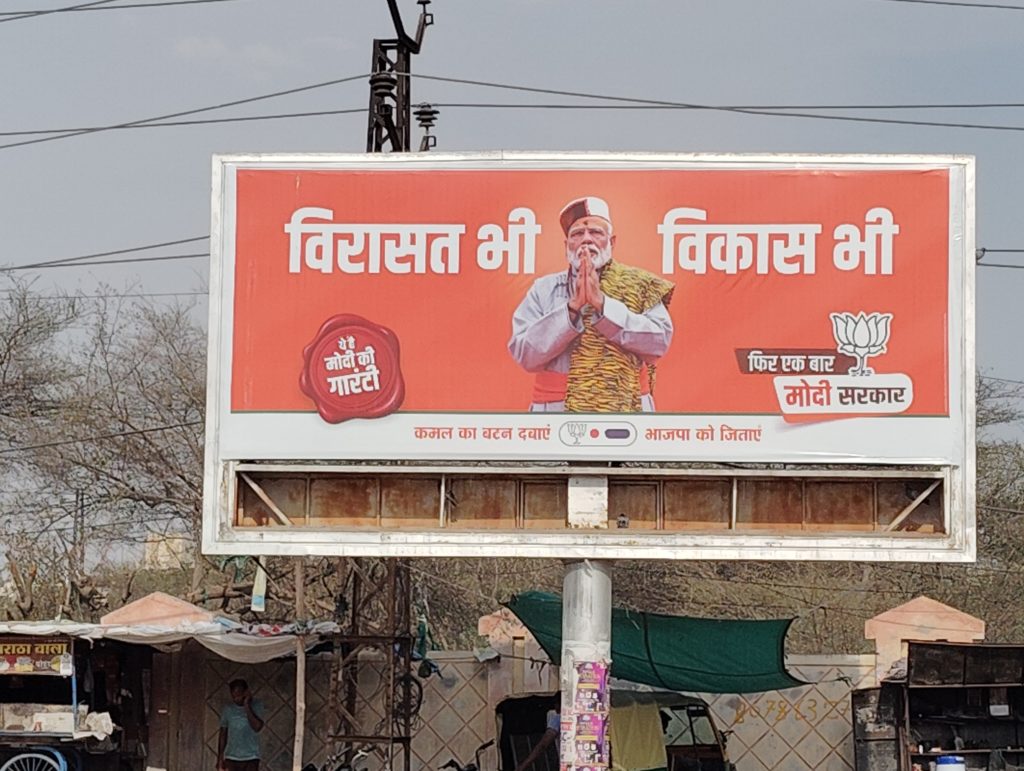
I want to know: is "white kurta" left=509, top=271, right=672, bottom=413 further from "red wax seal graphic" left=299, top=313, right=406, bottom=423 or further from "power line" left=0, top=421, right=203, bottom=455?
"power line" left=0, top=421, right=203, bottom=455

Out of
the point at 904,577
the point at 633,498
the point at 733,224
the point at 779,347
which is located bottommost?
the point at 904,577

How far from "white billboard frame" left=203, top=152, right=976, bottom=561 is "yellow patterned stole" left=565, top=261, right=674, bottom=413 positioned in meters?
0.58

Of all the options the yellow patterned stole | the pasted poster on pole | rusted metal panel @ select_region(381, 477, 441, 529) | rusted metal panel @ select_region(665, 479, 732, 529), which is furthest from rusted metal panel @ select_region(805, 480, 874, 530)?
rusted metal panel @ select_region(381, 477, 441, 529)

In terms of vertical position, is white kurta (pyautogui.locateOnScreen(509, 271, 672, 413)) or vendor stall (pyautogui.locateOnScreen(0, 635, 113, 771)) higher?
white kurta (pyautogui.locateOnScreen(509, 271, 672, 413))

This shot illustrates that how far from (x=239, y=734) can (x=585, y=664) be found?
16.6 feet

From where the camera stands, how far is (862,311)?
14641 mm

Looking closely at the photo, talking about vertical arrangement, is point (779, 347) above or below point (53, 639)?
above

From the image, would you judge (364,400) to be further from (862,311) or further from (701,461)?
(862,311)

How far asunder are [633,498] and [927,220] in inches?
148

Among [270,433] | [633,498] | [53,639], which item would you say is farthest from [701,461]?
[53,639]

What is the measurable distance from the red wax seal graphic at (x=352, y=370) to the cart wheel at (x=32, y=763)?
5326 millimetres

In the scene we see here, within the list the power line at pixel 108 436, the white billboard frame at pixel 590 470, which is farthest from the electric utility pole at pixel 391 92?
the power line at pixel 108 436

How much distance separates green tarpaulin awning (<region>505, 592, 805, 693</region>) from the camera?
16344 millimetres

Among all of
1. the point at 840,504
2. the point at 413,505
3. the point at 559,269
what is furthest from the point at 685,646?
the point at 559,269
